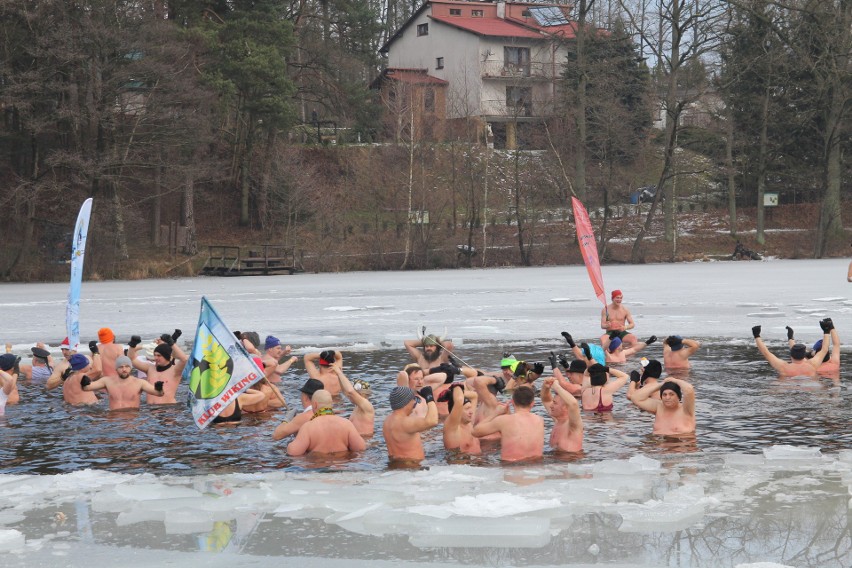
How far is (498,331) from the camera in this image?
61.4 feet

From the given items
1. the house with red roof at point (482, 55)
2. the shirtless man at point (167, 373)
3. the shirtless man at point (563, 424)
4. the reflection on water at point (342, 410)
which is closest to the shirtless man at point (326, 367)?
the reflection on water at point (342, 410)

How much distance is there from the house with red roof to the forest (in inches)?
149

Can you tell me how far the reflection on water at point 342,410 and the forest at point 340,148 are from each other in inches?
958

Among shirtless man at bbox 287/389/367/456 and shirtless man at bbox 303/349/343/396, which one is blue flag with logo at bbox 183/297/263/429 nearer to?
shirtless man at bbox 287/389/367/456

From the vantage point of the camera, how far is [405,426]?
896 cm

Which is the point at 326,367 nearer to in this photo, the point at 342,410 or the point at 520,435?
the point at 342,410

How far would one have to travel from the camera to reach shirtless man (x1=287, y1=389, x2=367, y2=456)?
9312 mm

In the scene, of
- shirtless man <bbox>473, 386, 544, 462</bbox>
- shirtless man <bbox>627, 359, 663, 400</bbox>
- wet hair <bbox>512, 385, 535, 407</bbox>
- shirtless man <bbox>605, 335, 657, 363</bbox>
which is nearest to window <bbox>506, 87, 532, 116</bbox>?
shirtless man <bbox>605, 335, 657, 363</bbox>

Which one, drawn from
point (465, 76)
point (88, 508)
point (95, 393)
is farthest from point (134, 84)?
point (88, 508)

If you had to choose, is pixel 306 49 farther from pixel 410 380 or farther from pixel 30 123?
pixel 410 380

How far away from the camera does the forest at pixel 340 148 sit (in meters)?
36.2

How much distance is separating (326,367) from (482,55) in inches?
1947

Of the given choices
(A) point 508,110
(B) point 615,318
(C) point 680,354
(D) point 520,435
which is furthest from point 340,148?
(D) point 520,435

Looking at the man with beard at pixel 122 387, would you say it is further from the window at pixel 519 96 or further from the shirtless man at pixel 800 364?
the window at pixel 519 96
